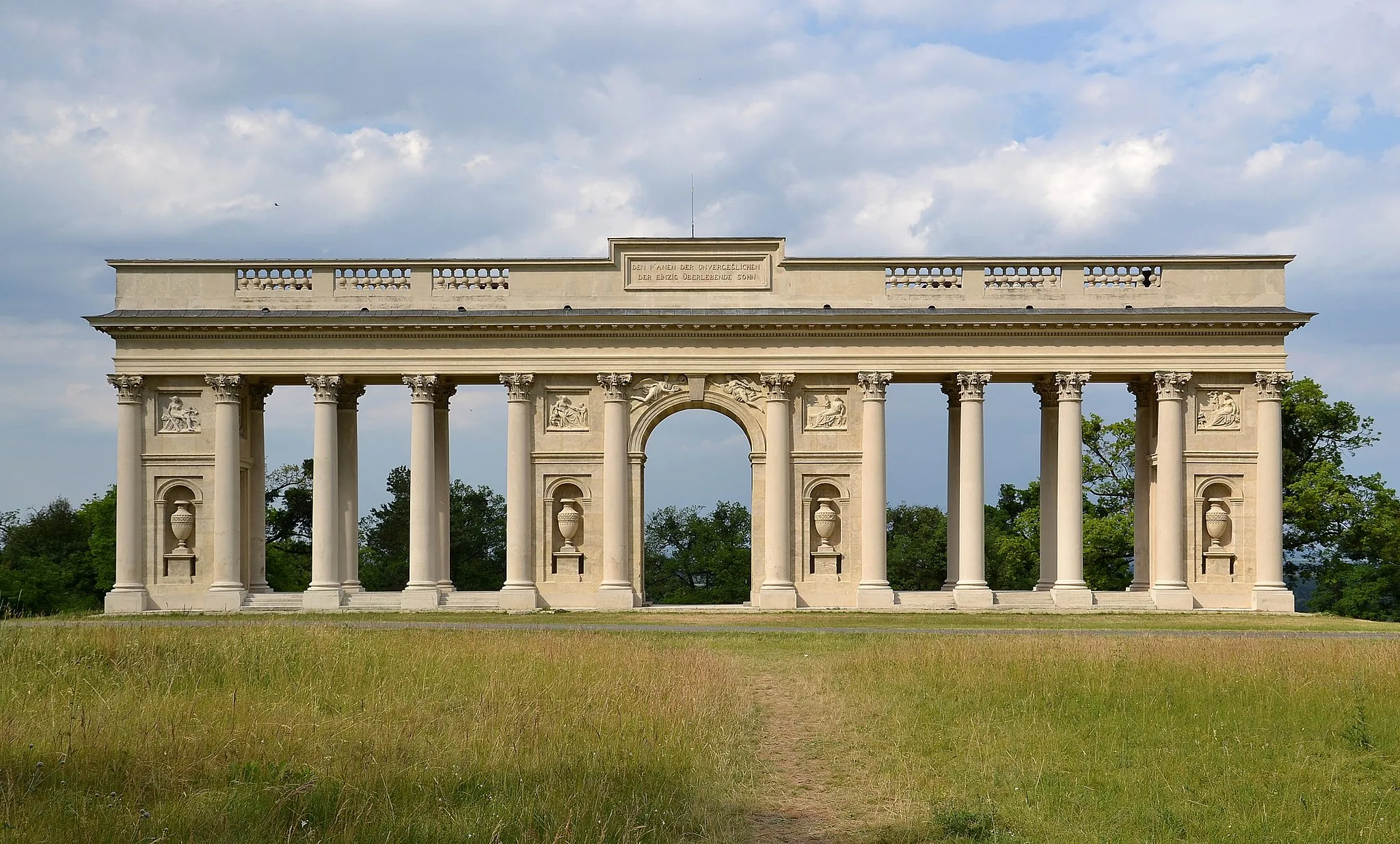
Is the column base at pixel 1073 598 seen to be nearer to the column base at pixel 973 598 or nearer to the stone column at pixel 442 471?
the column base at pixel 973 598

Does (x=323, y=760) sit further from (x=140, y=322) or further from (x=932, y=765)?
(x=140, y=322)

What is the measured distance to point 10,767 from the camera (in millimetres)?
16234

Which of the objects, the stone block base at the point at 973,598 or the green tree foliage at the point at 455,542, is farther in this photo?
the green tree foliage at the point at 455,542

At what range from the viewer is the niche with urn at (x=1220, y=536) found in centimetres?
6075

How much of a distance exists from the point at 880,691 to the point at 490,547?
91934 millimetres

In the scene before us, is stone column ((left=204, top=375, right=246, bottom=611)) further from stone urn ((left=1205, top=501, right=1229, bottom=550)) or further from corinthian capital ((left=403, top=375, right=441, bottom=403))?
stone urn ((left=1205, top=501, right=1229, bottom=550))

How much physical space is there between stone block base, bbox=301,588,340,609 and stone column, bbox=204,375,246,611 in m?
3.21

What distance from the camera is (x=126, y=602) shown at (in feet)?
195

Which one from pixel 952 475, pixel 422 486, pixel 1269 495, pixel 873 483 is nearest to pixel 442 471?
pixel 422 486

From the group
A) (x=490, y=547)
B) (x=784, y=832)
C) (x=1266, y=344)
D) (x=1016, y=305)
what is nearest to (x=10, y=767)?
(x=784, y=832)

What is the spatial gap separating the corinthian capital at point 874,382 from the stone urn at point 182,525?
102 ft

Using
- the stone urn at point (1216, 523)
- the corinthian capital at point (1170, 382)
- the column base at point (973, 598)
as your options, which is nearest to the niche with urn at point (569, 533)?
the column base at point (973, 598)

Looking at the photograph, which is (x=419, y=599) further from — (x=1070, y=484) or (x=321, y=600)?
(x=1070, y=484)

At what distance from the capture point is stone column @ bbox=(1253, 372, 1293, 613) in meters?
59.8
